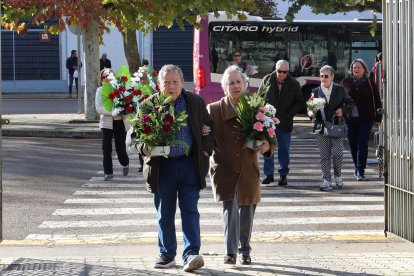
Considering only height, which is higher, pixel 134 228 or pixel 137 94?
pixel 137 94

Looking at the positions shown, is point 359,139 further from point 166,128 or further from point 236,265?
point 166,128

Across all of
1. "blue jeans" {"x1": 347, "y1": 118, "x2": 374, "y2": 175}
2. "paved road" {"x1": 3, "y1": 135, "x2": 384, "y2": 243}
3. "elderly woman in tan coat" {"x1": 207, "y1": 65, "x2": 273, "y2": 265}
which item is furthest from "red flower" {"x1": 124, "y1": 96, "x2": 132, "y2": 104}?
"elderly woman in tan coat" {"x1": 207, "y1": 65, "x2": 273, "y2": 265}

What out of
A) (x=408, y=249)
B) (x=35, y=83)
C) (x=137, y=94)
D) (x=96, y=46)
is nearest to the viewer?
(x=408, y=249)

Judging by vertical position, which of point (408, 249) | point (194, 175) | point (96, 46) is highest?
point (96, 46)

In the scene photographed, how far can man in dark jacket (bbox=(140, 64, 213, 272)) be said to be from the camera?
8.99 metres

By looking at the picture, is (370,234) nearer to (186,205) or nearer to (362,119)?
(186,205)

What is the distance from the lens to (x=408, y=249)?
1038cm

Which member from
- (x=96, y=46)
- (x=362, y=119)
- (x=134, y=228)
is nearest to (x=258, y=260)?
(x=134, y=228)

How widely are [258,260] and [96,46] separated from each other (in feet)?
57.7

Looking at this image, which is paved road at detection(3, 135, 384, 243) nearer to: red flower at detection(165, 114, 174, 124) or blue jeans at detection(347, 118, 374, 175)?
blue jeans at detection(347, 118, 374, 175)

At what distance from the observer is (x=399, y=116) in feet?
31.7

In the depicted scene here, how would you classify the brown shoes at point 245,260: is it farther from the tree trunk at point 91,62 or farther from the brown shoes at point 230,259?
the tree trunk at point 91,62

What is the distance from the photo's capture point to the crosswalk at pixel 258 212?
11.6 m

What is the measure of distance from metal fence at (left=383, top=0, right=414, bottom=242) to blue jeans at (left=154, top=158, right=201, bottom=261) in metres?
1.96
